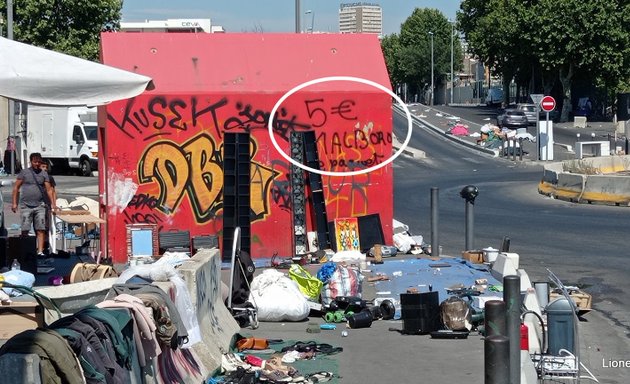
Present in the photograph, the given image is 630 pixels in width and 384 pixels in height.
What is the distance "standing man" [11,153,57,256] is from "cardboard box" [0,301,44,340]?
10713mm

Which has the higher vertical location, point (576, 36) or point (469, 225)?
point (576, 36)

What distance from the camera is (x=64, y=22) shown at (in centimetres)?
6850

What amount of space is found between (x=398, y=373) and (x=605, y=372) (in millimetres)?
2230

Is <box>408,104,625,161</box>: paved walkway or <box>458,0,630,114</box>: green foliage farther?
<box>458,0,630,114</box>: green foliage

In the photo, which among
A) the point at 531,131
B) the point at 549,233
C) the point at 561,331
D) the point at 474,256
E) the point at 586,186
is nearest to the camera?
the point at 561,331

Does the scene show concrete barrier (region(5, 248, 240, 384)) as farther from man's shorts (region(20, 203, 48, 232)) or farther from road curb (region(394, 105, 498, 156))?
road curb (region(394, 105, 498, 156))

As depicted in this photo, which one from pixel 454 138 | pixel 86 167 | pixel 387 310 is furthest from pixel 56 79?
pixel 454 138

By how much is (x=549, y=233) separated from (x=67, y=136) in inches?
1076

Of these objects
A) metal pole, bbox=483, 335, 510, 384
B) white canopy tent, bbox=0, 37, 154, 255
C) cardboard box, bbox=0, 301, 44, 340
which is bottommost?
cardboard box, bbox=0, 301, 44, 340

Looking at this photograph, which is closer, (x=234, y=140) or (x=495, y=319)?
(x=495, y=319)

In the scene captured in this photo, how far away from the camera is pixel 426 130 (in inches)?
2997

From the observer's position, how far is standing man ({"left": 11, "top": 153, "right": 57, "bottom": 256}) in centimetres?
1848

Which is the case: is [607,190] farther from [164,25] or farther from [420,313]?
[164,25]

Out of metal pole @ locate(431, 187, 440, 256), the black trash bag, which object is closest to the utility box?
the black trash bag
